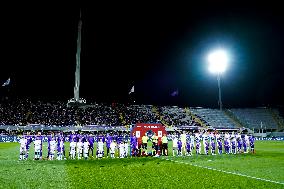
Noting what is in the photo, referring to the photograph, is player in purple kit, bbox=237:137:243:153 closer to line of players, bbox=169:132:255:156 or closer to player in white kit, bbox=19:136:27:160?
line of players, bbox=169:132:255:156

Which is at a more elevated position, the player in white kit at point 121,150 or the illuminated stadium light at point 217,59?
the illuminated stadium light at point 217,59

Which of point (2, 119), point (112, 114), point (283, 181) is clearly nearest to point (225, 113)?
point (112, 114)

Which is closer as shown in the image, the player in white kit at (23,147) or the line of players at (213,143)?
the player in white kit at (23,147)

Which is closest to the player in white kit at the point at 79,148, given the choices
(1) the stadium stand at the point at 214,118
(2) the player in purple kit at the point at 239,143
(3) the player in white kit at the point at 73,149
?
(3) the player in white kit at the point at 73,149

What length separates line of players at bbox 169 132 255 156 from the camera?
19.8 m

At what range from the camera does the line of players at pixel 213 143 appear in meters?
19.8

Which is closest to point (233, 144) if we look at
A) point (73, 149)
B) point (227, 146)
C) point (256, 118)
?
point (227, 146)

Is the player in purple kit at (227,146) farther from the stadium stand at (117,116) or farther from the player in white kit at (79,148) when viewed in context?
the stadium stand at (117,116)

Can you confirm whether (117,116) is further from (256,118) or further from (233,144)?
(233,144)

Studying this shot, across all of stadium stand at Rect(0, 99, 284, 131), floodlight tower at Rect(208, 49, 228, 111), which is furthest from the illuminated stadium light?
stadium stand at Rect(0, 99, 284, 131)

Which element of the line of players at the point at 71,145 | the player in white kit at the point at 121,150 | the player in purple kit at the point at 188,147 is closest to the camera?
the line of players at the point at 71,145

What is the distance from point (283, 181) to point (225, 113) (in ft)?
176

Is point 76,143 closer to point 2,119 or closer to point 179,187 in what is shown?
point 179,187

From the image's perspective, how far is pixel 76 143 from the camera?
17500mm
